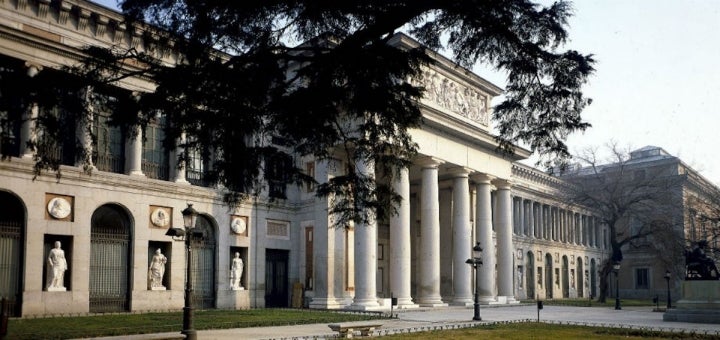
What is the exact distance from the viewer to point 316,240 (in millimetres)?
39938

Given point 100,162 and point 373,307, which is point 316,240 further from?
point 100,162

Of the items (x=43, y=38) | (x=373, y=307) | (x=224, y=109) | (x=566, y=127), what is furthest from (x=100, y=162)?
(x=566, y=127)

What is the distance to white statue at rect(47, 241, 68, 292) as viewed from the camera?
95.4 ft

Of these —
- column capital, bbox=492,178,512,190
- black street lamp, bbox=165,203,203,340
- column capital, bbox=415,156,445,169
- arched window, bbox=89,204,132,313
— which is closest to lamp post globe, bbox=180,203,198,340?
black street lamp, bbox=165,203,203,340

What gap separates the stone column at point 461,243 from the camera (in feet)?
145

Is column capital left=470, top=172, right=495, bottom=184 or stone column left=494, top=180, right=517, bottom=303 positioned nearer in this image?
column capital left=470, top=172, right=495, bottom=184

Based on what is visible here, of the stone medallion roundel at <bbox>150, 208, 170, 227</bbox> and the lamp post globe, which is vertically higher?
the stone medallion roundel at <bbox>150, 208, 170, 227</bbox>

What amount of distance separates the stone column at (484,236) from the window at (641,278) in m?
47.4

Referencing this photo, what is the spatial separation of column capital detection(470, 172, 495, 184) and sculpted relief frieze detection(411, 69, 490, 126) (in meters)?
3.45

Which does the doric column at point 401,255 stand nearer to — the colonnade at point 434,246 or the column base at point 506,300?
the colonnade at point 434,246

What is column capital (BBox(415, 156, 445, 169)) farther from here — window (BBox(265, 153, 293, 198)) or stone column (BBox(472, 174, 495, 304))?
window (BBox(265, 153, 293, 198))

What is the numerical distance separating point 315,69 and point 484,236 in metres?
36.1

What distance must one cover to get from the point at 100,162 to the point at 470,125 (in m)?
22.3

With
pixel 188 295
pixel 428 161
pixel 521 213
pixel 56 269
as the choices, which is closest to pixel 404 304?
pixel 428 161
